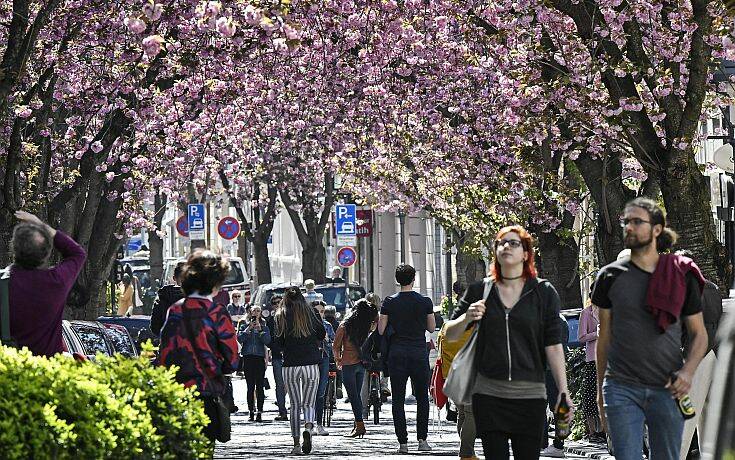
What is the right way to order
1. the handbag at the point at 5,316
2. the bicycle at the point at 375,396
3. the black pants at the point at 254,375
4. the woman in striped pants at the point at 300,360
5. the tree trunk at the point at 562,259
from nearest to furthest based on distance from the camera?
the handbag at the point at 5,316 → the woman in striped pants at the point at 300,360 → the bicycle at the point at 375,396 → the black pants at the point at 254,375 → the tree trunk at the point at 562,259

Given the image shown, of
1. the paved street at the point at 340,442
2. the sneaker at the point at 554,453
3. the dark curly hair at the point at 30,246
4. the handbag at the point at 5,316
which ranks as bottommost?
the paved street at the point at 340,442

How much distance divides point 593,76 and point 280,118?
50.3 ft

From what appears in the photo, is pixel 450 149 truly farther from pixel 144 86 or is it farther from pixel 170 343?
pixel 170 343

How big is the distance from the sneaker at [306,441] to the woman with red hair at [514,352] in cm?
813

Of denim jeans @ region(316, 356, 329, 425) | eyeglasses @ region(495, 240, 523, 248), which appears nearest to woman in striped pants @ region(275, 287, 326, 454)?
denim jeans @ region(316, 356, 329, 425)

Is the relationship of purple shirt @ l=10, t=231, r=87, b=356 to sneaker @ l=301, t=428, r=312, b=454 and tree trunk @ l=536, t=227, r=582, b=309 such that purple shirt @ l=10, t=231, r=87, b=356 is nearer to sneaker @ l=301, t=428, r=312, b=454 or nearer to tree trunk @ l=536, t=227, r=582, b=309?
sneaker @ l=301, t=428, r=312, b=454

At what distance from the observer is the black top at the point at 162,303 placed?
14.6m

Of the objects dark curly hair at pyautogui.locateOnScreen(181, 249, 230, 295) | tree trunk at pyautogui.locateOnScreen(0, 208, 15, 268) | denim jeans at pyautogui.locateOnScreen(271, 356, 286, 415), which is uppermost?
tree trunk at pyautogui.locateOnScreen(0, 208, 15, 268)

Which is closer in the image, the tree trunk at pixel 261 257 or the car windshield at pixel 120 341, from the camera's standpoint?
the car windshield at pixel 120 341

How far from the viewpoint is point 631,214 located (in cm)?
912

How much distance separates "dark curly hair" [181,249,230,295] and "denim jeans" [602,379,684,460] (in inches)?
96.5

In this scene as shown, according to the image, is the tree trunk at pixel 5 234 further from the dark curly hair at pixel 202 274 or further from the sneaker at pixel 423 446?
the dark curly hair at pixel 202 274

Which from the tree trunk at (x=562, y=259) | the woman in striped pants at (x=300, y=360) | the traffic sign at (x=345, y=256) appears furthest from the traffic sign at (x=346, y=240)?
the woman in striped pants at (x=300, y=360)

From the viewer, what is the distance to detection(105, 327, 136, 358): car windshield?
62.7 feet
